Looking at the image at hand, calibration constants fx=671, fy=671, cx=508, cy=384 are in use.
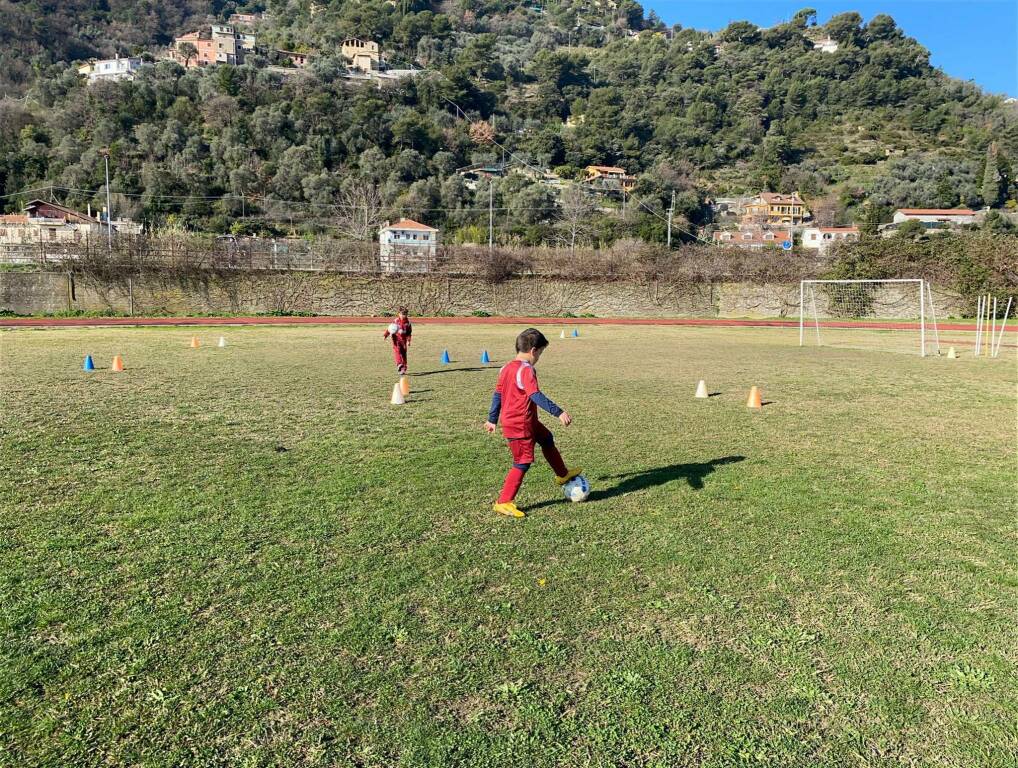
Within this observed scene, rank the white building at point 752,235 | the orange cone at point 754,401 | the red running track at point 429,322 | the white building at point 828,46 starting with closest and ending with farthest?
the orange cone at point 754,401
the red running track at point 429,322
the white building at point 752,235
the white building at point 828,46

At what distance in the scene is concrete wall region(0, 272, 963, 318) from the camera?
35.2 meters

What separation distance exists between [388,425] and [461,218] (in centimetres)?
8406

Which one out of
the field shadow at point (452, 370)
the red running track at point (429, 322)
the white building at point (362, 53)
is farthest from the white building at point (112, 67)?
the field shadow at point (452, 370)

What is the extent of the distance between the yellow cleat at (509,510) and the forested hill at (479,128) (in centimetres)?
7969

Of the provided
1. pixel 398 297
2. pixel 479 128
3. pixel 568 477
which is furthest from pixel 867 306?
pixel 479 128

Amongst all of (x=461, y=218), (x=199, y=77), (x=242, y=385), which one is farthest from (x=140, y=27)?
(x=242, y=385)

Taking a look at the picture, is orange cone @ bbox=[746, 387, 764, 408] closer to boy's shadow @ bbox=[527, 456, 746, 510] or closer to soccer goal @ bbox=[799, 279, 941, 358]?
boy's shadow @ bbox=[527, 456, 746, 510]

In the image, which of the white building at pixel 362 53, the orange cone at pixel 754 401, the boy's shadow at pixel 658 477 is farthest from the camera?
the white building at pixel 362 53

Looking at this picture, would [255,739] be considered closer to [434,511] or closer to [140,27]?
[434,511]

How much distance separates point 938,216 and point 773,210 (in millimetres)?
27048

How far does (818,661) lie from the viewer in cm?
336

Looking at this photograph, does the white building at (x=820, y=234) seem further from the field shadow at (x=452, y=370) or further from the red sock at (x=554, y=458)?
the red sock at (x=554, y=458)

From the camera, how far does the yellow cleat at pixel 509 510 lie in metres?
5.43

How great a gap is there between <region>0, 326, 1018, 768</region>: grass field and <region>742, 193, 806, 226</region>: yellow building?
112961 millimetres
